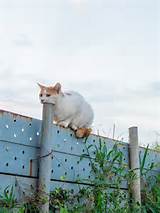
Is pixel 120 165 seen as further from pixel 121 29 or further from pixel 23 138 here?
pixel 121 29

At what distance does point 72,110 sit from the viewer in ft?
10.8

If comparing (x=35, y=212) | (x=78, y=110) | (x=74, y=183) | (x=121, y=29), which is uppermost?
(x=121, y=29)

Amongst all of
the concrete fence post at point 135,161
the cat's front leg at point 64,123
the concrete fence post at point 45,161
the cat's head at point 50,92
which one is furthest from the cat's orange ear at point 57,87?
the concrete fence post at point 135,161

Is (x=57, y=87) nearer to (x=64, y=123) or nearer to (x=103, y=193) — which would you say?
(x=64, y=123)

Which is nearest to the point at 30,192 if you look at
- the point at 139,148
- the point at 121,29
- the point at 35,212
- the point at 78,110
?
the point at 35,212

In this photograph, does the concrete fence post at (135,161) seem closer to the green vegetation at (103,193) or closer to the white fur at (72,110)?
the green vegetation at (103,193)

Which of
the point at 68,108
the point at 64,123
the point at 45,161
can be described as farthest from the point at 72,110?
the point at 45,161

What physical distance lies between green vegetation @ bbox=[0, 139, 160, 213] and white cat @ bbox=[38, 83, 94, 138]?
19 cm

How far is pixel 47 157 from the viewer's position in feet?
8.51

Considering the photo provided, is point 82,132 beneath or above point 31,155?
above

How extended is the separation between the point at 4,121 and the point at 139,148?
165 centimetres

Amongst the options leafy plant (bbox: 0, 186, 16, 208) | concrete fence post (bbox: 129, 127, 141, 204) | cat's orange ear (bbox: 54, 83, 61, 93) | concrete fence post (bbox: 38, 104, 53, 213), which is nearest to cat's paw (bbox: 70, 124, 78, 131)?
cat's orange ear (bbox: 54, 83, 61, 93)

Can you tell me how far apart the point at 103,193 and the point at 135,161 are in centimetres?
67

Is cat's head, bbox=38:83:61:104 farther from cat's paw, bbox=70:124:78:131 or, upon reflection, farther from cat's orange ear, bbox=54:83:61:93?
cat's paw, bbox=70:124:78:131
